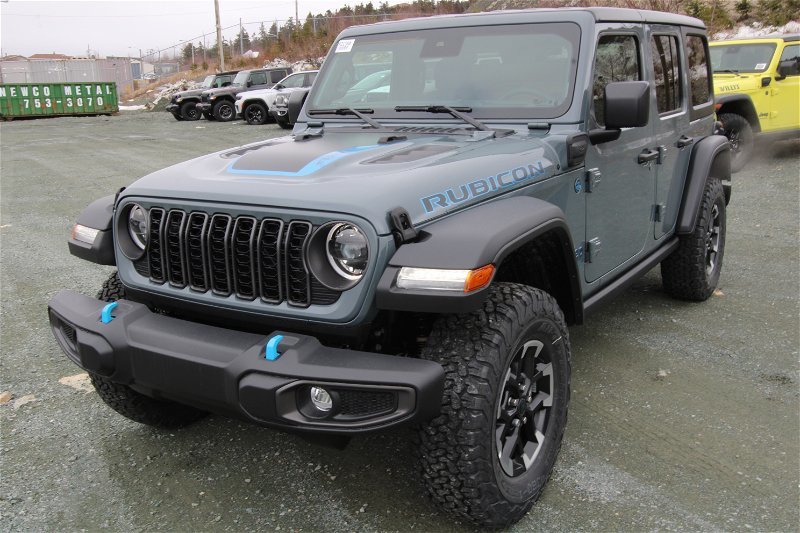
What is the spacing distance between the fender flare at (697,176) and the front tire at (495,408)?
2.12m

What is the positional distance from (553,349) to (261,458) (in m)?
1.38

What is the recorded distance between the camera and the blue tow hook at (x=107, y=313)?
8.76ft

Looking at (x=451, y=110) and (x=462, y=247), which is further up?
(x=451, y=110)

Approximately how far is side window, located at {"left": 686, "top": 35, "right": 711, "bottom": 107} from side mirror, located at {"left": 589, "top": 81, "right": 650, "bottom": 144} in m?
1.81

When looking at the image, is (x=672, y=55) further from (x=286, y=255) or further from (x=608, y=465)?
(x=286, y=255)

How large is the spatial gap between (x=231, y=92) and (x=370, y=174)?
2159 cm

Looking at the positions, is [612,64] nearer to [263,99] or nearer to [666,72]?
[666,72]

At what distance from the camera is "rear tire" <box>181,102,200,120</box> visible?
78.5 feet

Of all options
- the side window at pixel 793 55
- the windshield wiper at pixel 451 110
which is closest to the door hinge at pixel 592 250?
the windshield wiper at pixel 451 110

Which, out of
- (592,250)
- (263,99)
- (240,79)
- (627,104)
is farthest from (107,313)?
(240,79)

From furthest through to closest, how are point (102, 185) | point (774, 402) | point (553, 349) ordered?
point (102, 185) < point (774, 402) < point (553, 349)

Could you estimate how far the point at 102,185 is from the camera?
1050 cm

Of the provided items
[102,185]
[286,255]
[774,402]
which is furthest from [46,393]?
[102,185]

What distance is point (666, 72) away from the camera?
14.2 feet
